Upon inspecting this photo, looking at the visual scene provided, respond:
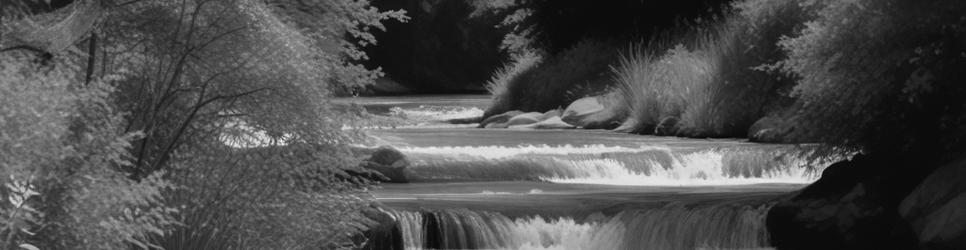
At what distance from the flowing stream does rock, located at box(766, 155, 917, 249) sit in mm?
363

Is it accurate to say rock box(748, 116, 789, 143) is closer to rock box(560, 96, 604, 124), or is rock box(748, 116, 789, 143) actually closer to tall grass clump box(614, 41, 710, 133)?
tall grass clump box(614, 41, 710, 133)

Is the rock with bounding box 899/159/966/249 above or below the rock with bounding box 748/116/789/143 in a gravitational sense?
below

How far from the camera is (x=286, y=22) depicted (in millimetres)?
10828

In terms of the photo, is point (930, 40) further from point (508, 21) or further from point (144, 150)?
point (508, 21)

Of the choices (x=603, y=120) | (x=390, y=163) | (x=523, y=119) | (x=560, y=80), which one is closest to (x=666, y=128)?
(x=603, y=120)

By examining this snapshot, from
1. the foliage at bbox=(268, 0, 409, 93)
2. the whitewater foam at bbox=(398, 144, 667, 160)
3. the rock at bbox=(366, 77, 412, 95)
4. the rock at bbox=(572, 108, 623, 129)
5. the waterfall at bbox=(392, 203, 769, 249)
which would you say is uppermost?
the foliage at bbox=(268, 0, 409, 93)

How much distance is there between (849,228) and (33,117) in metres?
7.13

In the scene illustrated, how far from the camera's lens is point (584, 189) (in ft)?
51.5

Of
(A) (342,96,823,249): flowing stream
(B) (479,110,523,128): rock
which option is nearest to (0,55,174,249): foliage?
(A) (342,96,823,249): flowing stream

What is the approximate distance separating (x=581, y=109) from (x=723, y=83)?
3.80m

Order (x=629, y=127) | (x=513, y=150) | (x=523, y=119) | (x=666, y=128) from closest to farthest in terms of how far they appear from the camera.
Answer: (x=513, y=150) → (x=666, y=128) → (x=629, y=127) → (x=523, y=119)

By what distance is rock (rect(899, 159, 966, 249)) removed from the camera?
10938mm

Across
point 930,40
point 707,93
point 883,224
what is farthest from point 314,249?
point 707,93

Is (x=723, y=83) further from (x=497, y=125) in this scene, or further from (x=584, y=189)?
(x=584, y=189)
